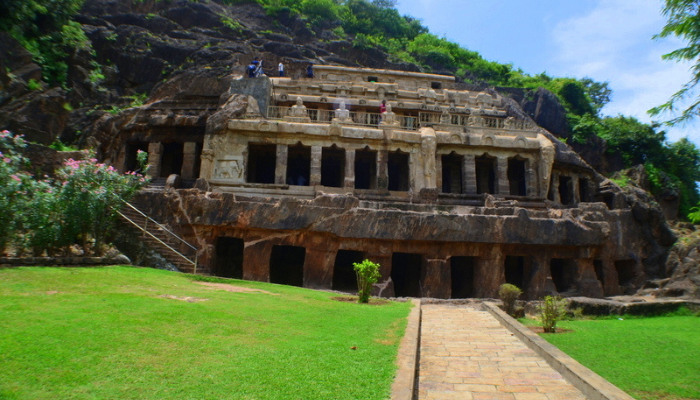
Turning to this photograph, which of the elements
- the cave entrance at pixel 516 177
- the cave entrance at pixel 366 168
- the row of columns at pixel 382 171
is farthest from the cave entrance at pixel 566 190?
the cave entrance at pixel 366 168

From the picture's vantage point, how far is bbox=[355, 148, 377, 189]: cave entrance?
22750mm

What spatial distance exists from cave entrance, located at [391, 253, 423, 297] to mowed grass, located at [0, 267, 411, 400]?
972cm

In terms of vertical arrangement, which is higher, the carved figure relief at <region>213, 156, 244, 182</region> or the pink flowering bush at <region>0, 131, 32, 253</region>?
the carved figure relief at <region>213, 156, 244, 182</region>

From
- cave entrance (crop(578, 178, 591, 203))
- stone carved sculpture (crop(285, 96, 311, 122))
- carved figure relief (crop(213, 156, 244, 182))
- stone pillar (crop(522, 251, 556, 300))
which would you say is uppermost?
stone carved sculpture (crop(285, 96, 311, 122))

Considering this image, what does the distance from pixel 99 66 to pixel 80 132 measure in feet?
32.3

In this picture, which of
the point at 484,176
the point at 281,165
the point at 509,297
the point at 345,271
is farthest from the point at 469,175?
the point at 509,297

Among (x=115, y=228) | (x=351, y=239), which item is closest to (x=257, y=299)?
(x=351, y=239)

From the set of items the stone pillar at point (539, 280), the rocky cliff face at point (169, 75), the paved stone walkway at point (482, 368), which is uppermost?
the rocky cliff face at point (169, 75)

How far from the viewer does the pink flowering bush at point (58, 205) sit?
10086 millimetres

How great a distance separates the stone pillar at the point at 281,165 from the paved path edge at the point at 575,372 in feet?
47.2

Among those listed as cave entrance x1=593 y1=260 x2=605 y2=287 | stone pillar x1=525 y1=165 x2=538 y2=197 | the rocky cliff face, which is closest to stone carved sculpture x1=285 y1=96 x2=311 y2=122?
the rocky cliff face

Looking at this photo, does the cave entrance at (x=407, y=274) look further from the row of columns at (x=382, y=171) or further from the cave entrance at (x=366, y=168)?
the cave entrance at (x=366, y=168)

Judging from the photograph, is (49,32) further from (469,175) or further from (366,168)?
(469,175)

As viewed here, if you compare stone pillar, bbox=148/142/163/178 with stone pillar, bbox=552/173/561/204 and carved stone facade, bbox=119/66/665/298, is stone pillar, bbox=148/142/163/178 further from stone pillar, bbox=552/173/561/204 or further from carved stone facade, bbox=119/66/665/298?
stone pillar, bbox=552/173/561/204
